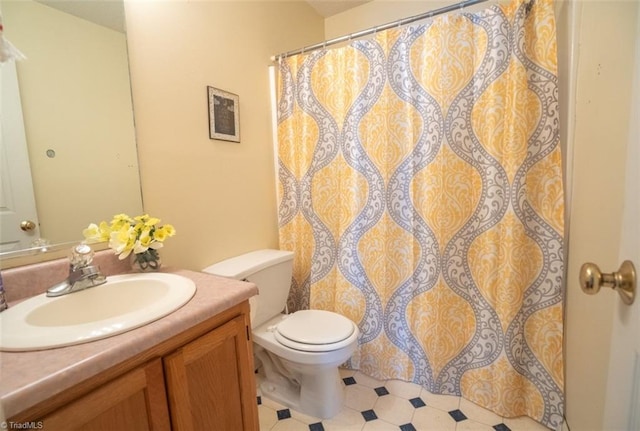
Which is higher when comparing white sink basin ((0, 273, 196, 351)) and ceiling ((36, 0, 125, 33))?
→ ceiling ((36, 0, 125, 33))

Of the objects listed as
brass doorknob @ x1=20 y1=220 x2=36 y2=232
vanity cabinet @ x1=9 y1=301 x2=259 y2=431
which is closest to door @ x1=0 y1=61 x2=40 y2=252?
brass doorknob @ x1=20 y1=220 x2=36 y2=232

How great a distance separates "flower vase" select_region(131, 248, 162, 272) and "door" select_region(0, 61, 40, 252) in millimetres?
294

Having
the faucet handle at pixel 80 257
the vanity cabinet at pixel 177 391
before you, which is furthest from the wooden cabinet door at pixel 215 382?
the faucet handle at pixel 80 257

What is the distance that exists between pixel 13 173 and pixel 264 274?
1.00m

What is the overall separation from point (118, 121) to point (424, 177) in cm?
135

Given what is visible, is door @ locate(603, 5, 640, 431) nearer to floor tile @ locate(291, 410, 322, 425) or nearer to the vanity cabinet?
the vanity cabinet

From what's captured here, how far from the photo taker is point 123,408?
0.64 metres

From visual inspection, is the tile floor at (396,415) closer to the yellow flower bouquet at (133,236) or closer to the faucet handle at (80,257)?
the yellow flower bouquet at (133,236)

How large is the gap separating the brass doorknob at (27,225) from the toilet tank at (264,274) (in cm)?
64

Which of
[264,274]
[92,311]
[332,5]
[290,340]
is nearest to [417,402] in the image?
[290,340]

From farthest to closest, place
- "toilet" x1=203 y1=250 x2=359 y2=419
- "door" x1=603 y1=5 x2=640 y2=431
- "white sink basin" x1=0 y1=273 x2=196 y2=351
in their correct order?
"toilet" x1=203 y1=250 x2=359 y2=419 < "white sink basin" x1=0 y1=273 x2=196 y2=351 < "door" x1=603 y1=5 x2=640 y2=431

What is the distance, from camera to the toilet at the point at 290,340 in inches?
51.7

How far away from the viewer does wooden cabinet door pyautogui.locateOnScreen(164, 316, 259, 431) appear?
753 millimetres

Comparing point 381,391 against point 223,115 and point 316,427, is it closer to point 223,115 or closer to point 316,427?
point 316,427
